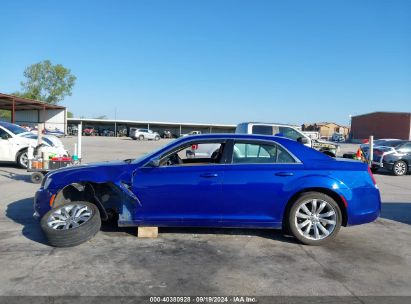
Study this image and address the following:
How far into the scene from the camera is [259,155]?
551 cm

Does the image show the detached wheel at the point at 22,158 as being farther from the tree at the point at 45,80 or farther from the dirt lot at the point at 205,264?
the tree at the point at 45,80

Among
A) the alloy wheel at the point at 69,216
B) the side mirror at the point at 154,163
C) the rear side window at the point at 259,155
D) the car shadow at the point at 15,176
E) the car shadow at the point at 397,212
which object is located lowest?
the car shadow at the point at 15,176

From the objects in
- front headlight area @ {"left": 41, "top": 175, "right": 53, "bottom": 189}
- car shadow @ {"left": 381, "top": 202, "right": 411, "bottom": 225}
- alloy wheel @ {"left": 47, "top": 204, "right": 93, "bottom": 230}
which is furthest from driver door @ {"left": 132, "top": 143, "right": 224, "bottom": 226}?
car shadow @ {"left": 381, "top": 202, "right": 411, "bottom": 225}

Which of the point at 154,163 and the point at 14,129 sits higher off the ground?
the point at 14,129

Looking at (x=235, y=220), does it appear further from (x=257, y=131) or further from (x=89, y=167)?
(x=257, y=131)

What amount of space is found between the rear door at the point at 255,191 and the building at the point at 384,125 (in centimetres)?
6218

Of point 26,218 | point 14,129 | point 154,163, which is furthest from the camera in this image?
point 14,129

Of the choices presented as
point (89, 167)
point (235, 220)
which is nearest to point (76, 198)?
point (89, 167)

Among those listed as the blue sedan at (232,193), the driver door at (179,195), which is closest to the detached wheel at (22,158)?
the blue sedan at (232,193)

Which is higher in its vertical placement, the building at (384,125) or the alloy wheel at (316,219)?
the building at (384,125)

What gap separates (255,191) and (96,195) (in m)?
2.35

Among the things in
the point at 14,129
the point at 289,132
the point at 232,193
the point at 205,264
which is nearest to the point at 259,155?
the point at 232,193

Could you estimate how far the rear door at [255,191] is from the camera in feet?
17.1

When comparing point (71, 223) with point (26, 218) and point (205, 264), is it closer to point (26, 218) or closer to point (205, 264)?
point (26, 218)
